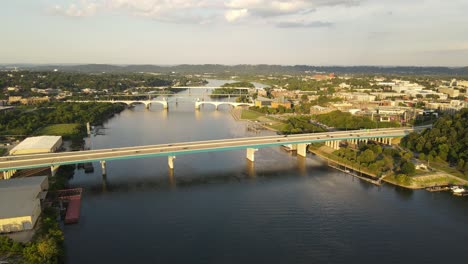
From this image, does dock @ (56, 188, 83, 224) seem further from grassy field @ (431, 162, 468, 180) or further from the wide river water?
grassy field @ (431, 162, 468, 180)

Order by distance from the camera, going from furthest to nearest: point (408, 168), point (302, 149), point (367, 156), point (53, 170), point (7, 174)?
point (302, 149) < point (367, 156) < point (408, 168) < point (53, 170) < point (7, 174)

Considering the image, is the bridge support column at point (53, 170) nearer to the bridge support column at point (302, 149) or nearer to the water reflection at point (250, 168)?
the water reflection at point (250, 168)

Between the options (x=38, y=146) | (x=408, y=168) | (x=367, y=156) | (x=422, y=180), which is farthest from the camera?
(x=38, y=146)

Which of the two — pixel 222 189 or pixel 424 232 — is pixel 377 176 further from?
pixel 222 189

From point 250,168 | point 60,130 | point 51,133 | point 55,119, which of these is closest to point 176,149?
point 250,168

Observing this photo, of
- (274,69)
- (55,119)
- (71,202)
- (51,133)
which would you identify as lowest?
(71,202)

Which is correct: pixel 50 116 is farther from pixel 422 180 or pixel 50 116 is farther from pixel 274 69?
pixel 274 69
